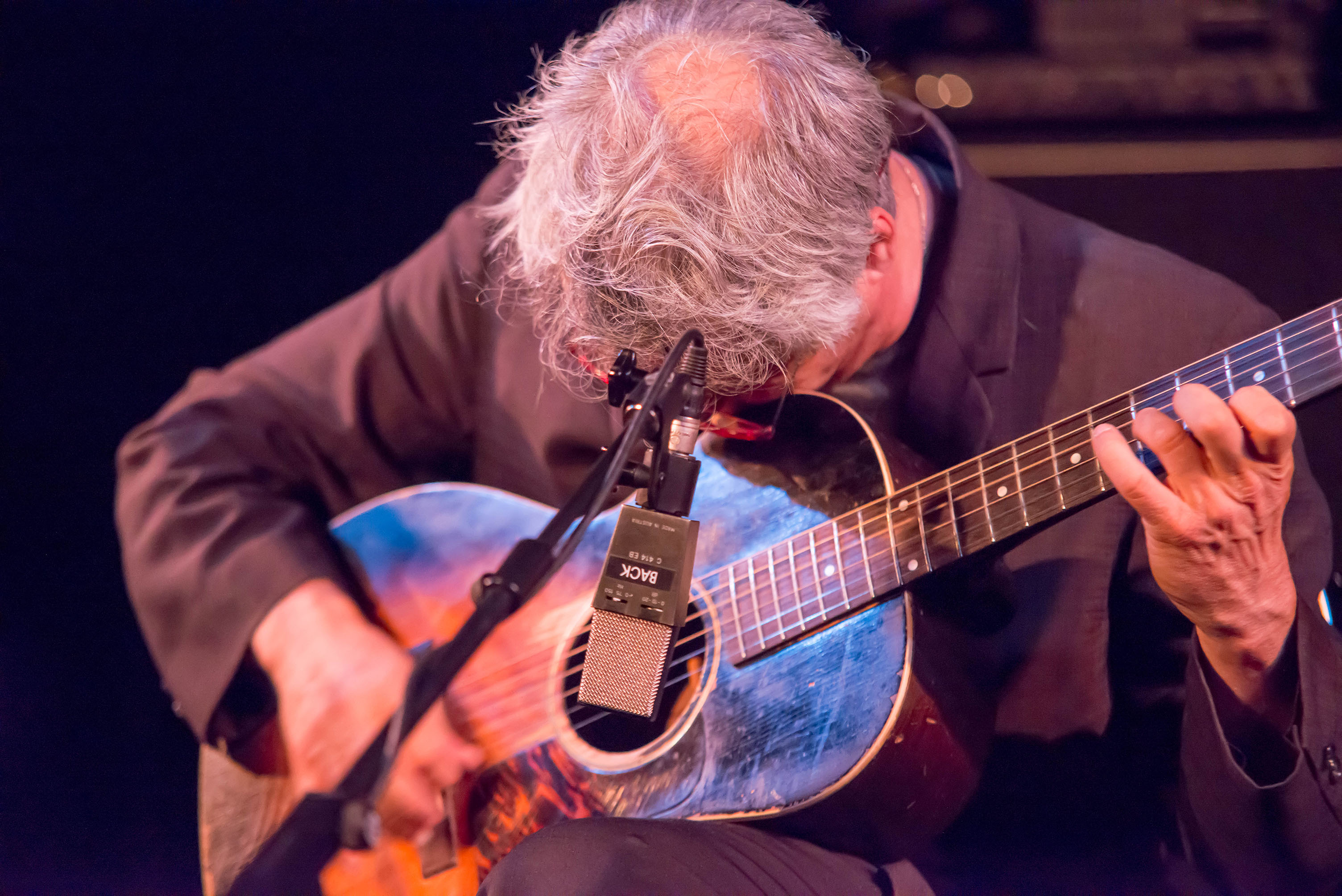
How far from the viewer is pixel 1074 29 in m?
1.79

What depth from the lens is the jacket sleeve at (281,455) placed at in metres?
1.58

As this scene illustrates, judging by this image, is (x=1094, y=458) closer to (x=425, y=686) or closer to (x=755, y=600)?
(x=755, y=600)

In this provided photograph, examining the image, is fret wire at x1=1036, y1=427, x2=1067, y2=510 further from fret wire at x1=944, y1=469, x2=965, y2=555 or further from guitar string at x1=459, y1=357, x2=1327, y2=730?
guitar string at x1=459, y1=357, x2=1327, y2=730

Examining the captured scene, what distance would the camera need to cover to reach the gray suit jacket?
1194 millimetres

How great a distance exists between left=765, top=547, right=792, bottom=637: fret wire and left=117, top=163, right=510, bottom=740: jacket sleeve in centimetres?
73

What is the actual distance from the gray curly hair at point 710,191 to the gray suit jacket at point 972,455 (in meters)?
0.31

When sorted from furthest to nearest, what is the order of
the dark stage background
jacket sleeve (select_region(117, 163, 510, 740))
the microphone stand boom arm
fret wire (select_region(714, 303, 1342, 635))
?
the dark stage background
jacket sleeve (select_region(117, 163, 510, 740))
fret wire (select_region(714, 303, 1342, 635))
the microphone stand boom arm

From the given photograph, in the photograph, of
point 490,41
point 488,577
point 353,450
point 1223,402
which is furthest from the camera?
point 490,41

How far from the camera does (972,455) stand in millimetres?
1319

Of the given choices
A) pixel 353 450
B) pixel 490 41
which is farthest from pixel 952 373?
pixel 490 41

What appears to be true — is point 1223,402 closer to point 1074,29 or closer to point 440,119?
point 1074,29

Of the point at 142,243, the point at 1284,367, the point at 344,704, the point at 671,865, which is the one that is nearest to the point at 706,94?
the point at 1284,367

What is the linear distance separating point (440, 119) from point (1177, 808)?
1757 mm

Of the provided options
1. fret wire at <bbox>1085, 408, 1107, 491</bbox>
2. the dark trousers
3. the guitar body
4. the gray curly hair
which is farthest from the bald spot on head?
the dark trousers
